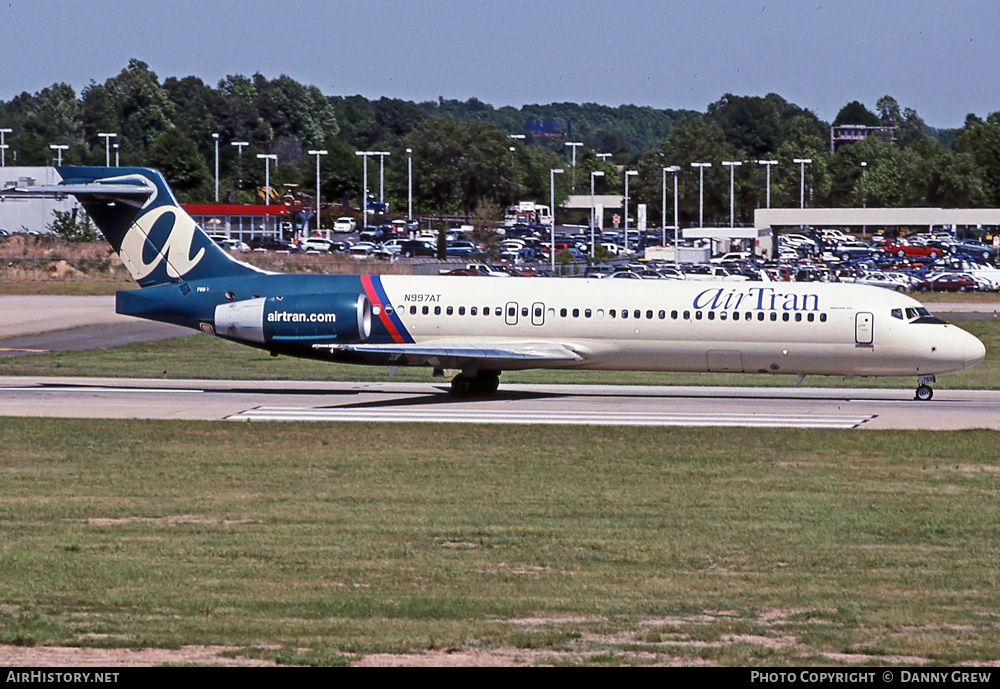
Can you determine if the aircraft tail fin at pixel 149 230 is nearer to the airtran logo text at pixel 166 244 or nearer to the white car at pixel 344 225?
the airtran logo text at pixel 166 244

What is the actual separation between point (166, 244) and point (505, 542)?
20086mm

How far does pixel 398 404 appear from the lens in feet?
107

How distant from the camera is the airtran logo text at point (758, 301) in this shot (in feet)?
107

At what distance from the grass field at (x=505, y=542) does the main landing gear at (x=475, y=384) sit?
5943mm

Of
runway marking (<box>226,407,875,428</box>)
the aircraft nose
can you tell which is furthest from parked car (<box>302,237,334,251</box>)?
the aircraft nose

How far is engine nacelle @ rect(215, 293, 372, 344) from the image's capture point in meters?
33.0

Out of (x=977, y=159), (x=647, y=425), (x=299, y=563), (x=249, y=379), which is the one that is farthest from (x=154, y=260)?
(x=977, y=159)

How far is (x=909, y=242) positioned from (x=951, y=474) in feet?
358

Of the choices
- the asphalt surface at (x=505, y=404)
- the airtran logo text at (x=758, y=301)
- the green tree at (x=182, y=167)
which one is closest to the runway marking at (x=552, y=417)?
the asphalt surface at (x=505, y=404)

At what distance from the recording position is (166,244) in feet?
113

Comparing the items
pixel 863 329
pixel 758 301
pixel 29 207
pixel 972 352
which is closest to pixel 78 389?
pixel 758 301

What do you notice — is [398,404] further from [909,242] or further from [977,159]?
[977,159]

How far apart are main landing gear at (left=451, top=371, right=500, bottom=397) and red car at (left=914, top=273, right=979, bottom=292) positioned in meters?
52.6

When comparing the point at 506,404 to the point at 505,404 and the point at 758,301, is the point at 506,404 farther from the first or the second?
the point at 758,301
